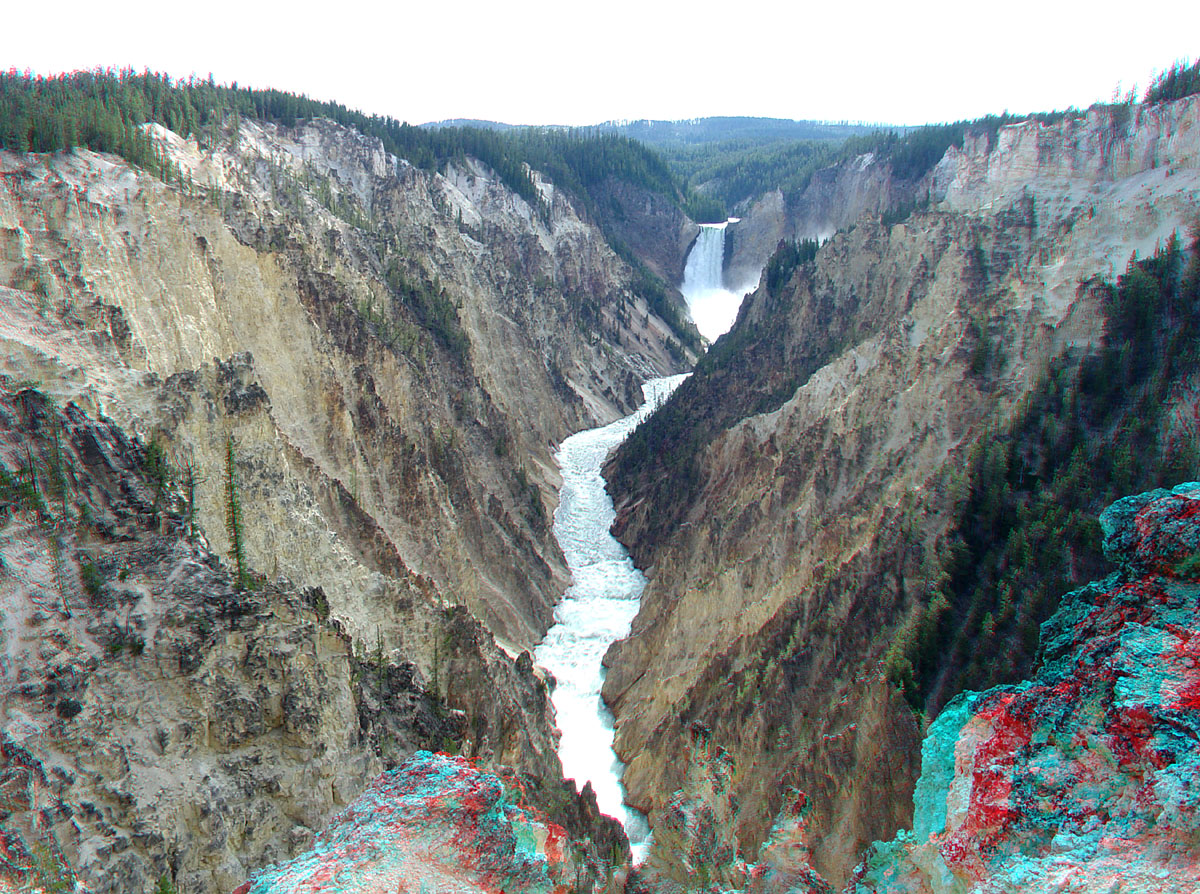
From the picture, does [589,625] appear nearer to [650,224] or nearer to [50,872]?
[50,872]

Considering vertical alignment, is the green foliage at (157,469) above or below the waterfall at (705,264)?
below

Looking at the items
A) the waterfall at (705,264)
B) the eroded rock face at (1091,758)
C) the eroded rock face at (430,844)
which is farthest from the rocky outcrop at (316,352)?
the waterfall at (705,264)

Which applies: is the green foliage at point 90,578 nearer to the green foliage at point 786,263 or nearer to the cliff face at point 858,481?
the cliff face at point 858,481

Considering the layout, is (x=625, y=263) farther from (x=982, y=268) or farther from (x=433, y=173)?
(x=982, y=268)

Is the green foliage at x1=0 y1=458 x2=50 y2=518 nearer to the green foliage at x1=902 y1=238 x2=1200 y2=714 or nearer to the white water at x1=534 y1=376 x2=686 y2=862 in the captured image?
the white water at x1=534 y1=376 x2=686 y2=862

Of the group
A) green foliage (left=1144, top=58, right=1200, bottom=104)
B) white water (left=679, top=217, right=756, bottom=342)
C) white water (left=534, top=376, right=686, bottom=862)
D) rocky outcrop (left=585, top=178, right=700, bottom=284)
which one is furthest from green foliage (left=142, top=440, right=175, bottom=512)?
rocky outcrop (left=585, top=178, right=700, bottom=284)

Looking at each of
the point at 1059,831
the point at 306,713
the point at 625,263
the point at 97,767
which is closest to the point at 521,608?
the point at 306,713
